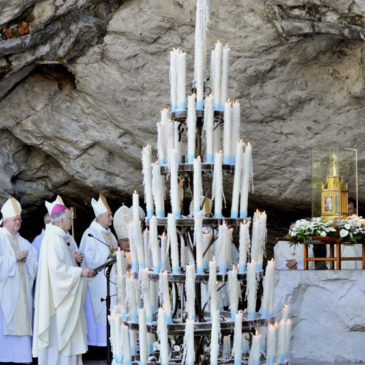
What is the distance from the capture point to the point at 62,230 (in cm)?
927

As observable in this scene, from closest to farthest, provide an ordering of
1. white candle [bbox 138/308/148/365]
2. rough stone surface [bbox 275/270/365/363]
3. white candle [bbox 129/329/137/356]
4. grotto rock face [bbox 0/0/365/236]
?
1. white candle [bbox 138/308/148/365]
2. white candle [bbox 129/329/137/356]
3. rough stone surface [bbox 275/270/365/363]
4. grotto rock face [bbox 0/0/365/236]

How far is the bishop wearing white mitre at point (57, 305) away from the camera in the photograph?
9.07 m

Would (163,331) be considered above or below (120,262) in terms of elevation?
below

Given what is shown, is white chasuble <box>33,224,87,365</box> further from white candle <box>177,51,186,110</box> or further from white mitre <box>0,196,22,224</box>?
white candle <box>177,51,186,110</box>

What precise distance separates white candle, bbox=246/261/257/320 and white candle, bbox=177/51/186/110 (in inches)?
51.0

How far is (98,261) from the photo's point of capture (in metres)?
10.7

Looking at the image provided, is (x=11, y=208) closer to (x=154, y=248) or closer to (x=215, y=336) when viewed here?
(x=154, y=248)

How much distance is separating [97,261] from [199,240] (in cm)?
472

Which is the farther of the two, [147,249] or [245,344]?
[245,344]

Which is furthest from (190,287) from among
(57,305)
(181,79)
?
(57,305)

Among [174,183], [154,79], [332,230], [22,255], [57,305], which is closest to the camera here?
[174,183]

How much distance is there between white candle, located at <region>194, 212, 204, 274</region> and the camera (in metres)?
6.08

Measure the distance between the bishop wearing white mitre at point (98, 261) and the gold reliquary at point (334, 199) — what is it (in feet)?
8.95

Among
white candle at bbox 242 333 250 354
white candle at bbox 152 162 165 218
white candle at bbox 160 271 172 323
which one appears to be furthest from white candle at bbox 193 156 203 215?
white candle at bbox 242 333 250 354
